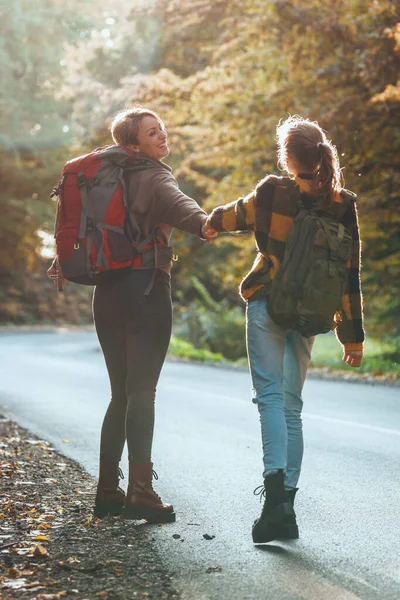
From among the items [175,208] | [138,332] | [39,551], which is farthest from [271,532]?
[175,208]

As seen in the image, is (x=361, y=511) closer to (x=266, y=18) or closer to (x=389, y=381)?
(x=389, y=381)

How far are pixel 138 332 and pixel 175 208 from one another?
648 mm

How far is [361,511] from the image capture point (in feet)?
19.2

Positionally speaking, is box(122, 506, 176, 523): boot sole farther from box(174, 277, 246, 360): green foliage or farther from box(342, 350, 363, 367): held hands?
box(174, 277, 246, 360): green foliage

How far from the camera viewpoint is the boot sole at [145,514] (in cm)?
539

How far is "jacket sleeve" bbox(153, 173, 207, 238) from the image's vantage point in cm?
514

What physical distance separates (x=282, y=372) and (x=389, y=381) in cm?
1101

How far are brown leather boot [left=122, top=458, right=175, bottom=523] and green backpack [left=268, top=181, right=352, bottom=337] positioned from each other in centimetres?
109

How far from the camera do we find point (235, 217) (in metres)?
5.01

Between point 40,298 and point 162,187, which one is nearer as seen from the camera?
point 162,187

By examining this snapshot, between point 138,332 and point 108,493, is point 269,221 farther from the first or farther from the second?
point 108,493

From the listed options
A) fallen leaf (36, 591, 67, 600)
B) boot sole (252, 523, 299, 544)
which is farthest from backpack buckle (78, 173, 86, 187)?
fallen leaf (36, 591, 67, 600)

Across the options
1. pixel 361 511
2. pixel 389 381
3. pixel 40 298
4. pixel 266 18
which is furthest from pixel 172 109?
pixel 40 298

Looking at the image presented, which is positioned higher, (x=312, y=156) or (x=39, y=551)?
(x=312, y=156)
